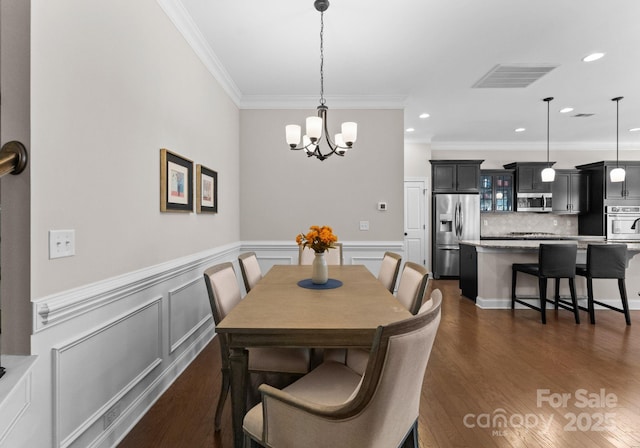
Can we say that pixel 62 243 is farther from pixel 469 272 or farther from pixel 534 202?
pixel 534 202

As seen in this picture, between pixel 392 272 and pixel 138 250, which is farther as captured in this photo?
pixel 392 272

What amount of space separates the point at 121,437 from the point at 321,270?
4.78 ft

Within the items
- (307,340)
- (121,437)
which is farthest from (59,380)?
(307,340)

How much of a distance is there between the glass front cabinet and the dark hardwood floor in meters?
3.31

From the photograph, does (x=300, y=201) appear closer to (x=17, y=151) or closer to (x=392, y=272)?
(x=392, y=272)

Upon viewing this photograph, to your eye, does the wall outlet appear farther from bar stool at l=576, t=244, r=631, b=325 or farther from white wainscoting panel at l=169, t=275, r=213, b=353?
bar stool at l=576, t=244, r=631, b=325

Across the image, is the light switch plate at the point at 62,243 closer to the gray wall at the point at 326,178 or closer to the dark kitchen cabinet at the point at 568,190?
the gray wall at the point at 326,178

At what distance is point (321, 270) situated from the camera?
211 cm

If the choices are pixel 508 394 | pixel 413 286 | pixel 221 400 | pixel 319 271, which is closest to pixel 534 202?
pixel 508 394

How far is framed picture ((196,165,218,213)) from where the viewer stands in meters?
2.78

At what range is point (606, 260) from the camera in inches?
140

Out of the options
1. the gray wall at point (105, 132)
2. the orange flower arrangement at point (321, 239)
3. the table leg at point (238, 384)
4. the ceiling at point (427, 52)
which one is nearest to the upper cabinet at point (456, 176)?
the ceiling at point (427, 52)

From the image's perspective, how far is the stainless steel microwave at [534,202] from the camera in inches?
247

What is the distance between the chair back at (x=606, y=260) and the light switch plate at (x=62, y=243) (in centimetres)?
469
